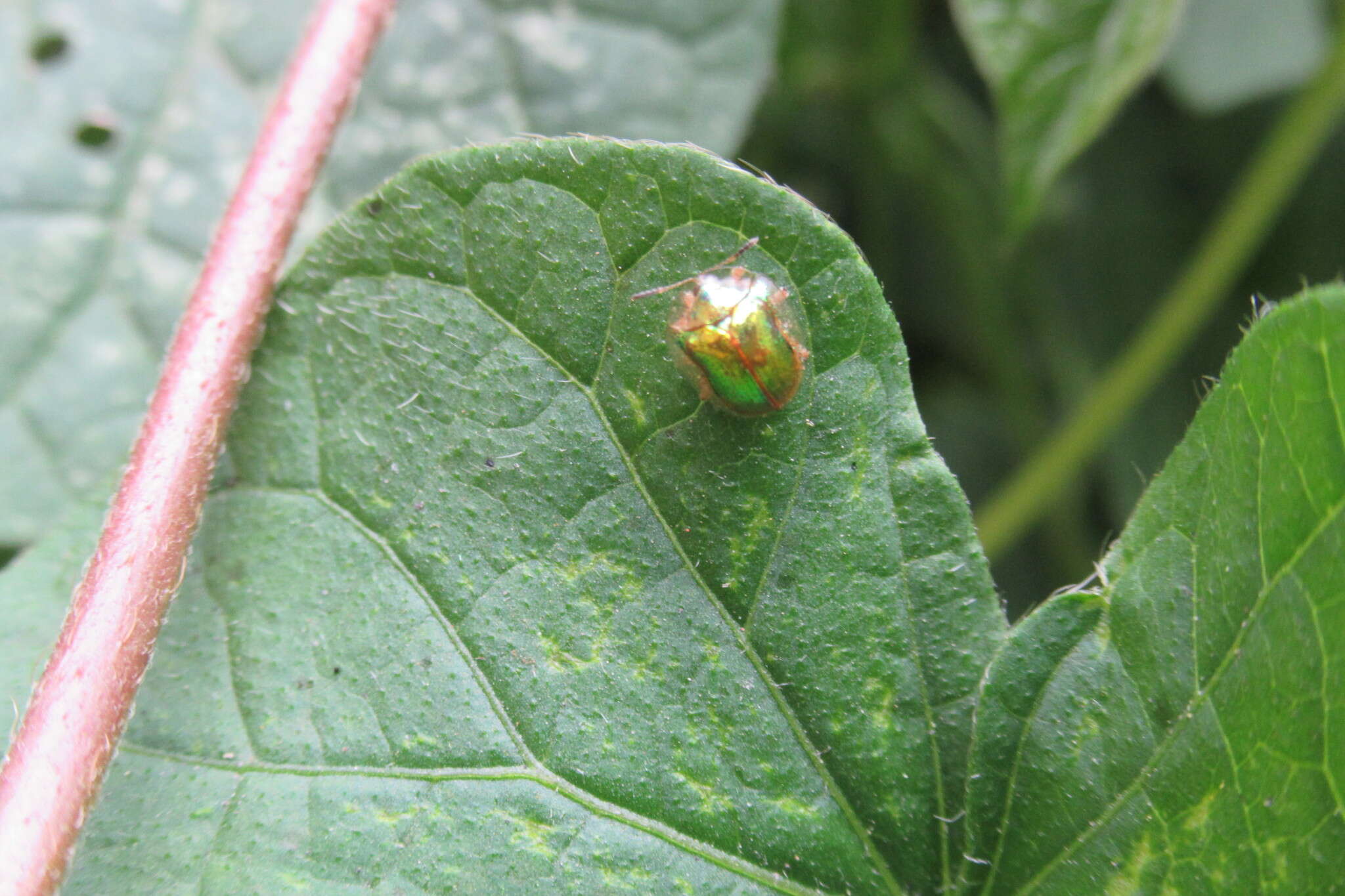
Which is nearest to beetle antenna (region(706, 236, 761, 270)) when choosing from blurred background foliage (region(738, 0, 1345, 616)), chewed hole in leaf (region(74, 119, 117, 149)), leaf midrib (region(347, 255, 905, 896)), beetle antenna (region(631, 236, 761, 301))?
beetle antenna (region(631, 236, 761, 301))

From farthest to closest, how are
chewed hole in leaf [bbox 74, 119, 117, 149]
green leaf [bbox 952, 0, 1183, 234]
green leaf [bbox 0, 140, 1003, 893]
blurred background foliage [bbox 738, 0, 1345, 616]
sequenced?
1. blurred background foliage [bbox 738, 0, 1345, 616]
2. chewed hole in leaf [bbox 74, 119, 117, 149]
3. green leaf [bbox 952, 0, 1183, 234]
4. green leaf [bbox 0, 140, 1003, 893]

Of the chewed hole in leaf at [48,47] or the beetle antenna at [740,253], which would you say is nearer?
the beetle antenna at [740,253]

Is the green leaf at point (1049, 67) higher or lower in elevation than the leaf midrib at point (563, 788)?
higher

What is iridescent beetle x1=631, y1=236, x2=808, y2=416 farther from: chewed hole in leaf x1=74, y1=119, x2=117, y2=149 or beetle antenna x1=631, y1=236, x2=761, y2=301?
chewed hole in leaf x1=74, y1=119, x2=117, y2=149

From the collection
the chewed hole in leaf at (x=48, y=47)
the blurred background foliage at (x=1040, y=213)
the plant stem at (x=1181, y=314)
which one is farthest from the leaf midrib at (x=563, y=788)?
the chewed hole in leaf at (x=48, y=47)

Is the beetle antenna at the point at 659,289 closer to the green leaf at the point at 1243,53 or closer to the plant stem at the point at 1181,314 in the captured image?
the plant stem at the point at 1181,314

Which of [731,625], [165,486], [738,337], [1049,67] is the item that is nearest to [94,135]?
[165,486]
